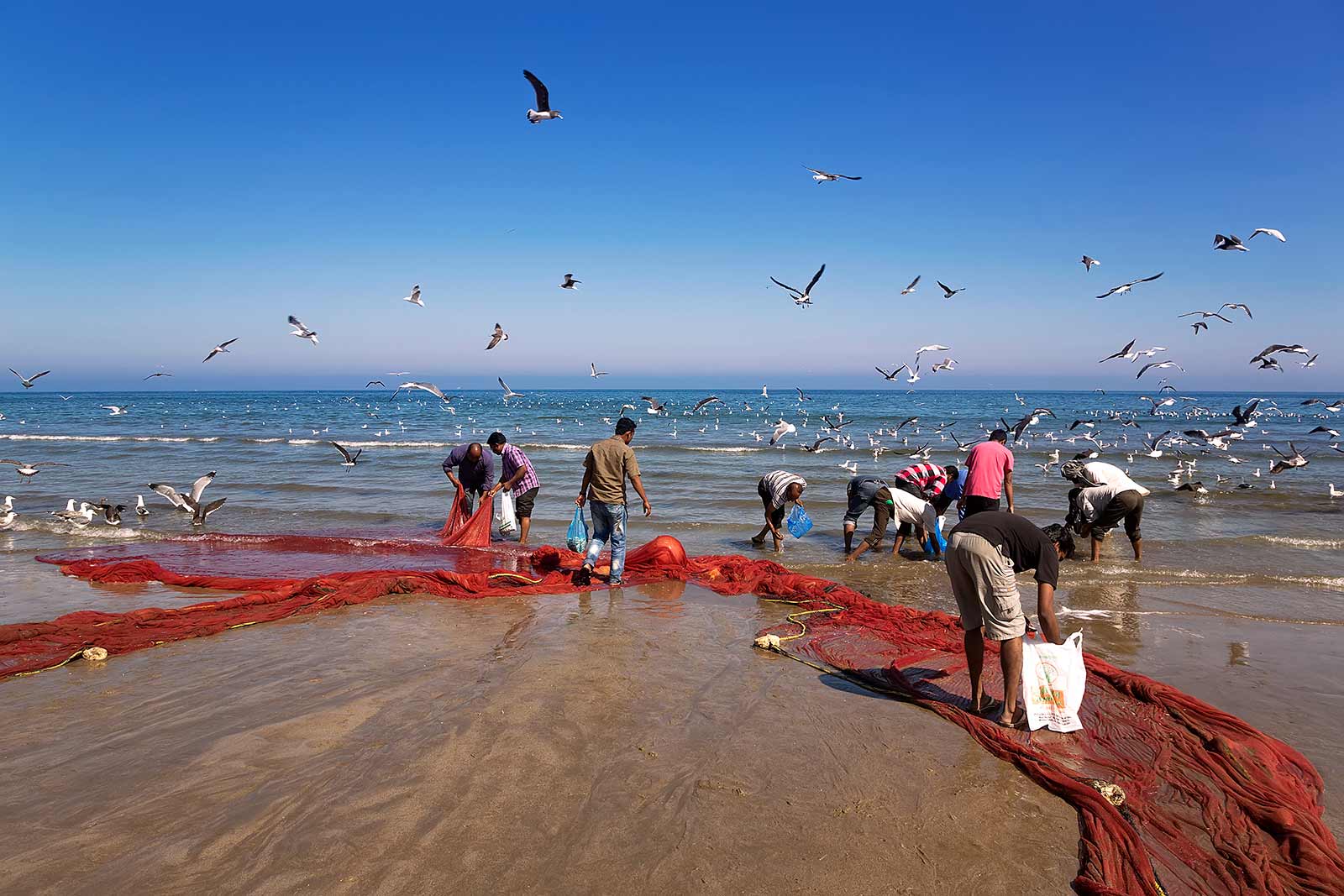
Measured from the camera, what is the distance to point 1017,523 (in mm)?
4598

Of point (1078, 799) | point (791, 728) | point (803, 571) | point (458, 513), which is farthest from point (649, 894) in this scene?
point (458, 513)

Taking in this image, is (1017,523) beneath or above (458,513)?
above

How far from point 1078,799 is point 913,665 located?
2.06 metres

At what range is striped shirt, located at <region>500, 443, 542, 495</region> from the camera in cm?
1100

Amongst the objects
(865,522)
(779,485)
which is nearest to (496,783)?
(779,485)

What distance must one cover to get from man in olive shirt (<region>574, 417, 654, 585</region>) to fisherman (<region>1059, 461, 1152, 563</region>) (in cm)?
614

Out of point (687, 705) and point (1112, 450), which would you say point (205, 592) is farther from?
point (1112, 450)

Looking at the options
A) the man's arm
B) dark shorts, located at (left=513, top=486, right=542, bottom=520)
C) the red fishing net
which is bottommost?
the red fishing net

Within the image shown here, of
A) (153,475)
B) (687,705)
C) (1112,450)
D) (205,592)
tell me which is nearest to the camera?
(687,705)

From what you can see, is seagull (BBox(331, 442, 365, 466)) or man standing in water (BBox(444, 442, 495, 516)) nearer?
man standing in water (BBox(444, 442, 495, 516))

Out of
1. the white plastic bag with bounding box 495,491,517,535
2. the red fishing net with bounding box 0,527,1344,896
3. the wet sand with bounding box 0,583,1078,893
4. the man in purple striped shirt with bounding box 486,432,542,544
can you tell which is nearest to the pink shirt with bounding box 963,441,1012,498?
the red fishing net with bounding box 0,527,1344,896

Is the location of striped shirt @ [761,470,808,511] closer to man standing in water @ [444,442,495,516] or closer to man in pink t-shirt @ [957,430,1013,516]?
man in pink t-shirt @ [957,430,1013,516]

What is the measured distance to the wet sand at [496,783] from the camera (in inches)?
120

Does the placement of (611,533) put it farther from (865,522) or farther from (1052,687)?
(865,522)
